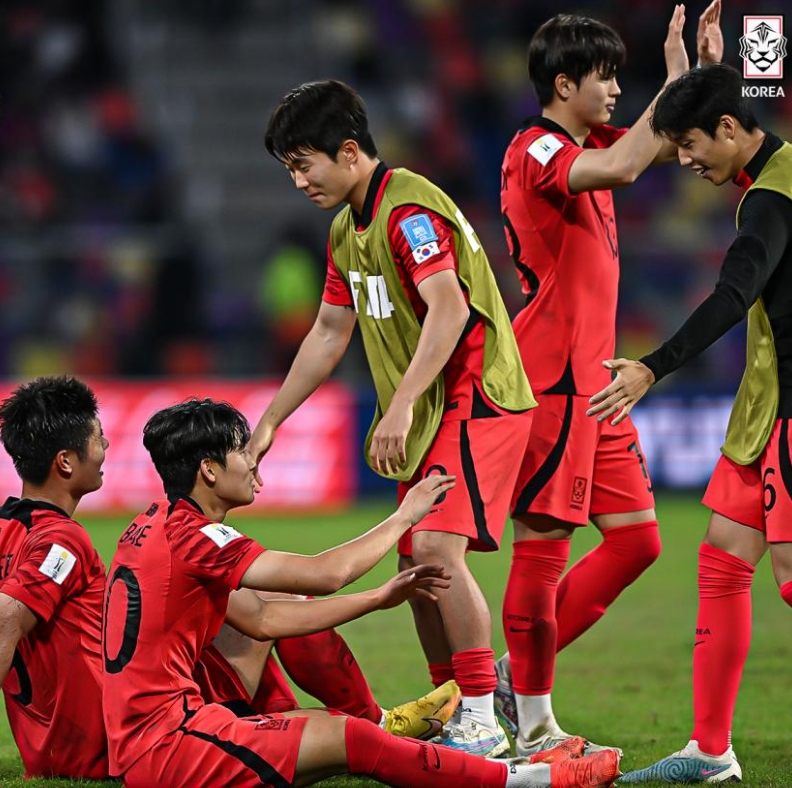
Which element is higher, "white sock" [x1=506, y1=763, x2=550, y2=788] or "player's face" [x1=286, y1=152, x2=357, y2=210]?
"player's face" [x1=286, y1=152, x2=357, y2=210]

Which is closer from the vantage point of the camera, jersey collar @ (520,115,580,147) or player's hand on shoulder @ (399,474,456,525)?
player's hand on shoulder @ (399,474,456,525)

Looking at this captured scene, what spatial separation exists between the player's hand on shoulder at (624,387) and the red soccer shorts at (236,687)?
60.3 inches

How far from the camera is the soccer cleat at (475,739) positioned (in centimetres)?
469

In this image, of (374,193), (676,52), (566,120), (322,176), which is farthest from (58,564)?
(676,52)

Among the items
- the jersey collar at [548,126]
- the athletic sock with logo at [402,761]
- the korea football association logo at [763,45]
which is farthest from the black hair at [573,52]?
the athletic sock with logo at [402,761]

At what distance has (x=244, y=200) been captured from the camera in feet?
58.3

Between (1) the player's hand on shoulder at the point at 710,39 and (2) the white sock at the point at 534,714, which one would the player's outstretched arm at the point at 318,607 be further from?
(1) the player's hand on shoulder at the point at 710,39

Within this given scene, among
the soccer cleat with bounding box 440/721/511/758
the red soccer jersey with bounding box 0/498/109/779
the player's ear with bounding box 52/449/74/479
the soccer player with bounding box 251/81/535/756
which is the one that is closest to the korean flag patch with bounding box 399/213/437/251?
the soccer player with bounding box 251/81/535/756

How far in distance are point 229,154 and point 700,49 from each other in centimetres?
1344

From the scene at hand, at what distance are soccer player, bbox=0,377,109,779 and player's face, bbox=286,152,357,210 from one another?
106cm

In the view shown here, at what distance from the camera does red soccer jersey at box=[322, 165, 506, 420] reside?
484 centimetres

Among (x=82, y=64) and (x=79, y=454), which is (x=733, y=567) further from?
(x=82, y=64)

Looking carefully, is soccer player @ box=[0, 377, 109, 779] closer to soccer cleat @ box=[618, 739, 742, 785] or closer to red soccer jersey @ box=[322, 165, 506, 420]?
red soccer jersey @ box=[322, 165, 506, 420]

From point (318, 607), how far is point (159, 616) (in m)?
0.49
